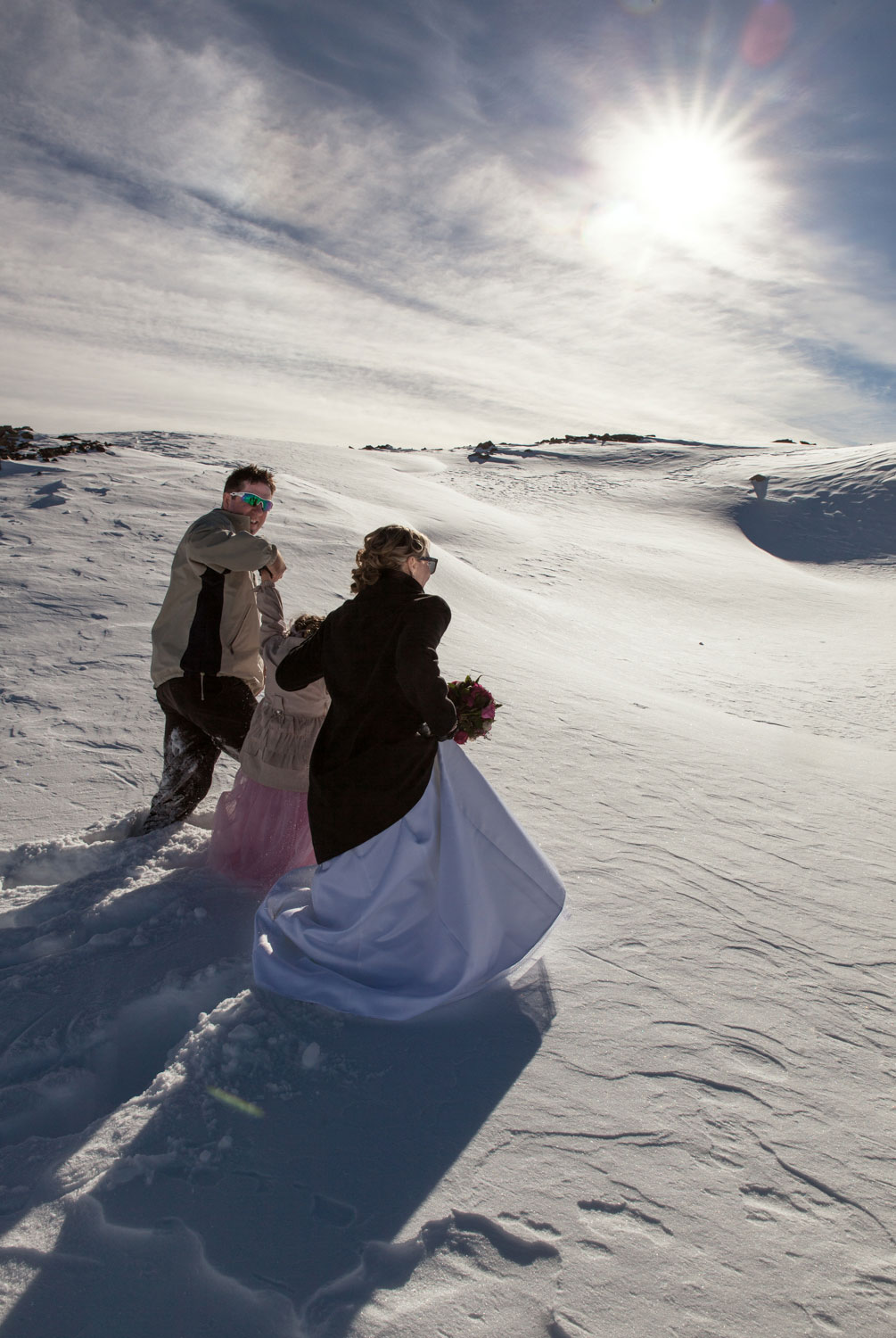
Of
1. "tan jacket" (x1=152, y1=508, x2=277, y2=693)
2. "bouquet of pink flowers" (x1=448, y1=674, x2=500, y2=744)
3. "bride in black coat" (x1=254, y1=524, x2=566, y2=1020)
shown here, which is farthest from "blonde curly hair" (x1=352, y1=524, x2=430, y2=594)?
"tan jacket" (x1=152, y1=508, x2=277, y2=693)

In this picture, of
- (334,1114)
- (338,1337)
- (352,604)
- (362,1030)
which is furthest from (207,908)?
(338,1337)

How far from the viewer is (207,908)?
307cm

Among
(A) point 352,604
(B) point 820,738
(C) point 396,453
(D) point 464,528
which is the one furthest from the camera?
(C) point 396,453

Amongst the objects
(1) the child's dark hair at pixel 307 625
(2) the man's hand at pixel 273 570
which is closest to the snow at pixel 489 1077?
(1) the child's dark hair at pixel 307 625

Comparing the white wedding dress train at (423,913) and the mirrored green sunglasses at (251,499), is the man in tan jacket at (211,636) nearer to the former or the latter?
the mirrored green sunglasses at (251,499)

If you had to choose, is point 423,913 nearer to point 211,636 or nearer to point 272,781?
point 272,781

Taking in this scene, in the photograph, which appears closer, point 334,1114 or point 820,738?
point 334,1114

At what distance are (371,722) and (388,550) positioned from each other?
61 cm

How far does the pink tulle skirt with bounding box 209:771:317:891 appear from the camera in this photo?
3236mm

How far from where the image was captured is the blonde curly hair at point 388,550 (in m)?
2.60

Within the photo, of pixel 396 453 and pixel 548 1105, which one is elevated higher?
pixel 396 453

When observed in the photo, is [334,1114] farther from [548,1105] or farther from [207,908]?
[207,908]

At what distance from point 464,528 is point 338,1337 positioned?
14603 mm

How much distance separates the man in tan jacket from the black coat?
79 cm
